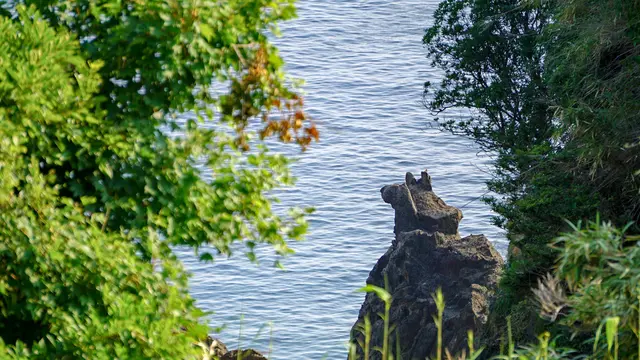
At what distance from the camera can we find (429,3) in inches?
3497

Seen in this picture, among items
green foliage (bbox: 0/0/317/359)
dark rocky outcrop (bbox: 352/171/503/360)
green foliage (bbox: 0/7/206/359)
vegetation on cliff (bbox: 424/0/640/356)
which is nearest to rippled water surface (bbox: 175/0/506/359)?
dark rocky outcrop (bbox: 352/171/503/360)

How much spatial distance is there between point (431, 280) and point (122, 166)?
28423 mm

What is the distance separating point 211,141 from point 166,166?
695 mm

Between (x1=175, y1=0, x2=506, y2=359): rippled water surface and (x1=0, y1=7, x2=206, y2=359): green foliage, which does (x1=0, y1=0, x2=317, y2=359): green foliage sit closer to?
(x1=0, y1=7, x2=206, y2=359): green foliage

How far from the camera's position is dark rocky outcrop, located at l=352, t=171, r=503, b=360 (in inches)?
1323

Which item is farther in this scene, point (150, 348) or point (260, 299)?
point (260, 299)

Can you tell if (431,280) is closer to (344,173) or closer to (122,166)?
(122,166)

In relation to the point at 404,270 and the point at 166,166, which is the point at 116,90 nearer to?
the point at 166,166

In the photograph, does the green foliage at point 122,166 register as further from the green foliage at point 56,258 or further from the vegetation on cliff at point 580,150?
the vegetation on cliff at point 580,150

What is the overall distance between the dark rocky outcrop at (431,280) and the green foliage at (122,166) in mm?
23845

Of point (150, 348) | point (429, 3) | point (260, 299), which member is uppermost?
point (150, 348)

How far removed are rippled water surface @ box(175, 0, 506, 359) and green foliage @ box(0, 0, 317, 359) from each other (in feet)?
89.4

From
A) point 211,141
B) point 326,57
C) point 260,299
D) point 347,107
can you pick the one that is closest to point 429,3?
point 326,57

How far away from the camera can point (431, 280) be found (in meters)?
35.9
